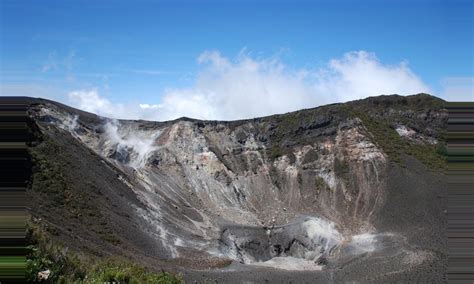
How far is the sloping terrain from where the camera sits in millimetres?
42219

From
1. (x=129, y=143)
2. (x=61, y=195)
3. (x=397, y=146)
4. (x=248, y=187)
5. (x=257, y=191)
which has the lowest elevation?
(x=257, y=191)

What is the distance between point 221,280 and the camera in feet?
122

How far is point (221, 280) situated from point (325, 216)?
100.0 ft

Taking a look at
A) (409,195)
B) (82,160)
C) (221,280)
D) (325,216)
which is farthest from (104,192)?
(409,195)

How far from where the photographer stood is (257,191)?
72.1 metres

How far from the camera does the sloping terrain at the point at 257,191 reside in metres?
42.2

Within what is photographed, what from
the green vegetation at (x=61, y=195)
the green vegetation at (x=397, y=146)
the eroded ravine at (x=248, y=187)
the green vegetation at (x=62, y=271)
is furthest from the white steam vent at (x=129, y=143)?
the green vegetation at (x=62, y=271)

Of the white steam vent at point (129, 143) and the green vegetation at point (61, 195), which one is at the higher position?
the white steam vent at point (129, 143)

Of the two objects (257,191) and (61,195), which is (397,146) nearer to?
(257,191)

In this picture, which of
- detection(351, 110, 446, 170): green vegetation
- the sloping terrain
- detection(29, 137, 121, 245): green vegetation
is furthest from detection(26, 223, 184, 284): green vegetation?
detection(351, 110, 446, 170): green vegetation

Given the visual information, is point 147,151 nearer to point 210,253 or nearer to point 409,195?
point 210,253

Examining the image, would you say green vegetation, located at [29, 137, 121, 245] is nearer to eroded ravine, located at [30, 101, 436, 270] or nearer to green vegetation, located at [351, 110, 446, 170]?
eroded ravine, located at [30, 101, 436, 270]

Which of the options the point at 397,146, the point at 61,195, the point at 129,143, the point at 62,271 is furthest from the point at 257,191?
the point at 62,271

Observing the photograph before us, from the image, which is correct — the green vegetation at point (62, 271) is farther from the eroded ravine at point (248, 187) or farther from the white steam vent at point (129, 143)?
the white steam vent at point (129, 143)
